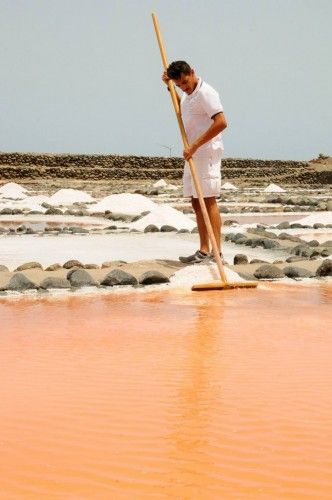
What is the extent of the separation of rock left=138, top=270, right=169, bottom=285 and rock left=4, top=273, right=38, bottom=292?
2.41 feet

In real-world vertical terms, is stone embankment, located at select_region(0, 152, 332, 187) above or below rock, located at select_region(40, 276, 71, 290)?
above

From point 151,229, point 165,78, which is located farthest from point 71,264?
point 151,229

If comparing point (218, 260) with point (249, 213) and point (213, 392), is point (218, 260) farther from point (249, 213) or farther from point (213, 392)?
point (249, 213)

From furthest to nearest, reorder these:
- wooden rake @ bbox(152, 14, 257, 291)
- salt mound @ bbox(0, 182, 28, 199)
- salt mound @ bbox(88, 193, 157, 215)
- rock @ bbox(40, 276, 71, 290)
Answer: salt mound @ bbox(0, 182, 28, 199) → salt mound @ bbox(88, 193, 157, 215) → rock @ bbox(40, 276, 71, 290) → wooden rake @ bbox(152, 14, 257, 291)

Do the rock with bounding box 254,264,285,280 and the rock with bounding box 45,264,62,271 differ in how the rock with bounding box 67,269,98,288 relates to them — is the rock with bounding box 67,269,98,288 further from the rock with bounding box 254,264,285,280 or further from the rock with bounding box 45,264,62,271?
the rock with bounding box 254,264,285,280

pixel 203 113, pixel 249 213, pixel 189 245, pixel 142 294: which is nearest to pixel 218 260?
pixel 142 294

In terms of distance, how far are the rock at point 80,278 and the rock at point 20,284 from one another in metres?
0.27

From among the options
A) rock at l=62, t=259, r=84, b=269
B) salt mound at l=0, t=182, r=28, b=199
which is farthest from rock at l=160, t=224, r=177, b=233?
salt mound at l=0, t=182, r=28, b=199

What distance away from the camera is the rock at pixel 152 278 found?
19.2 ft

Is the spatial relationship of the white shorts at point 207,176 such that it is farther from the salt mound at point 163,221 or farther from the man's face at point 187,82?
the salt mound at point 163,221

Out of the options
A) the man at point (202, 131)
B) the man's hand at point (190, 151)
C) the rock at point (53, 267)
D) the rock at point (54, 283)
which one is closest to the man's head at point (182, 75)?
the man at point (202, 131)

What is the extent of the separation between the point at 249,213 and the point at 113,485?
14.9 m

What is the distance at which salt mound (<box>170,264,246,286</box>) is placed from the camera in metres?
5.80

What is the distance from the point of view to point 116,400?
2854 millimetres
